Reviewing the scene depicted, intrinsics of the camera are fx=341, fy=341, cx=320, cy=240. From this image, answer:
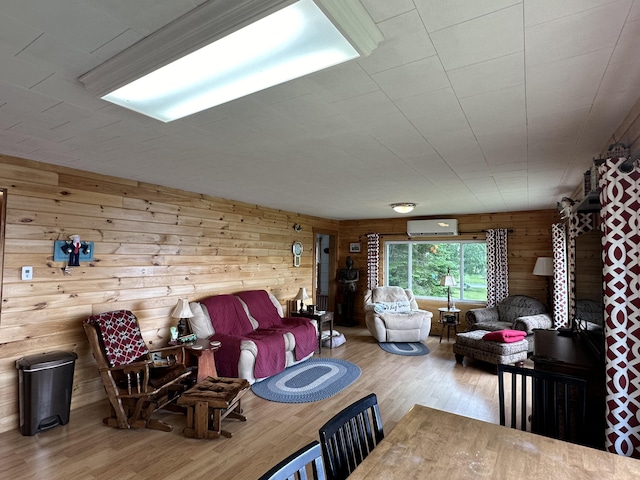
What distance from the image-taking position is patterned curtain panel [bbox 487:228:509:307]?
6.01m

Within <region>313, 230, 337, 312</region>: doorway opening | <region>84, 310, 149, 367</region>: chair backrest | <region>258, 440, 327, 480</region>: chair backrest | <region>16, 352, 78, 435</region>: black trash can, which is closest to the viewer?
<region>258, 440, 327, 480</region>: chair backrest

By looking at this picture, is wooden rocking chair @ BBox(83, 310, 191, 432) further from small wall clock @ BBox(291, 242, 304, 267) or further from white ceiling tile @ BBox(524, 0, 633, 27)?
white ceiling tile @ BBox(524, 0, 633, 27)

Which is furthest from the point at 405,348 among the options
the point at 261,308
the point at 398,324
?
the point at 261,308

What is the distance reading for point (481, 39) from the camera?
51.2 inches

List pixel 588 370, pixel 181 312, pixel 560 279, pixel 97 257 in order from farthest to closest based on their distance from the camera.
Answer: pixel 560 279
pixel 181 312
pixel 97 257
pixel 588 370

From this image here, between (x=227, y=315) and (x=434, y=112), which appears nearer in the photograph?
(x=434, y=112)

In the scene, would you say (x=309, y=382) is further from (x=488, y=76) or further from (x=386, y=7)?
(x=386, y=7)

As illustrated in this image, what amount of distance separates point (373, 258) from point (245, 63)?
6343 millimetres

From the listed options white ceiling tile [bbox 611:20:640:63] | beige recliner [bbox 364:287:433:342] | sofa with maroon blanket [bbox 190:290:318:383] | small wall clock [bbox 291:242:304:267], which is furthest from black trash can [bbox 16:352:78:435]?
beige recliner [bbox 364:287:433:342]

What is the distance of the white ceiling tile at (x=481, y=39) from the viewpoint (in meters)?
1.19

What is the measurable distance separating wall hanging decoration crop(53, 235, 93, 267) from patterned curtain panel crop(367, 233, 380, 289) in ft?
17.4

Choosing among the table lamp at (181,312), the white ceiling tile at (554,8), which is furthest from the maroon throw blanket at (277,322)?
the white ceiling tile at (554,8)

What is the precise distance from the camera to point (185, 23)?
3.86 ft

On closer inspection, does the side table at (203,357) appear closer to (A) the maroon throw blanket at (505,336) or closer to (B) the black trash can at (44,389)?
(B) the black trash can at (44,389)
